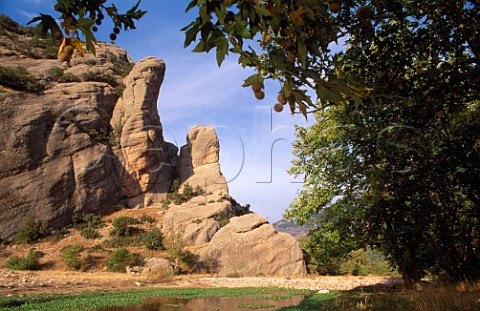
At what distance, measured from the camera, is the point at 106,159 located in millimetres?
43906

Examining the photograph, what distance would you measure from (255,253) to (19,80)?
33.4 metres

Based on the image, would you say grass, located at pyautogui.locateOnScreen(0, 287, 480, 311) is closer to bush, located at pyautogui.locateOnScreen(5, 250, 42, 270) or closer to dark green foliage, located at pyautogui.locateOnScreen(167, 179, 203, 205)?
bush, located at pyautogui.locateOnScreen(5, 250, 42, 270)

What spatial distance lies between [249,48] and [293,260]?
32.3m

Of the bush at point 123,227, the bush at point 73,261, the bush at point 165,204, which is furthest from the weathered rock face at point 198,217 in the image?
the bush at point 73,261

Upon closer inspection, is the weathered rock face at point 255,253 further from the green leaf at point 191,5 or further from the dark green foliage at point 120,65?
the dark green foliage at point 120,65

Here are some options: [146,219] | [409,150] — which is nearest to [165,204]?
Answer: [146,219]

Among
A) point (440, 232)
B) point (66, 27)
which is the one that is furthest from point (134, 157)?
point (66, 27)

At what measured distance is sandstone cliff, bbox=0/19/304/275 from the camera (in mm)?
33969

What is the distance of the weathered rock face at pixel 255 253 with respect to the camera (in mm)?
31594

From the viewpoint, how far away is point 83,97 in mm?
45312

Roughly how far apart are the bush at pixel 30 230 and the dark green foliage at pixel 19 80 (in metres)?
15.5

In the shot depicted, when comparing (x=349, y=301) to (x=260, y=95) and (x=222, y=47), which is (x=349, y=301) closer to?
(x=260, y=95)

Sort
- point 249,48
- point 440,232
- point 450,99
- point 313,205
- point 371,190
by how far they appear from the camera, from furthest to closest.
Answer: point 313,205 < point 371,190 < point 440,232 < point 450,99 < point 249,48

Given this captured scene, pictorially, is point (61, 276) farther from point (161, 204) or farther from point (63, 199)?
point (161, 204)
